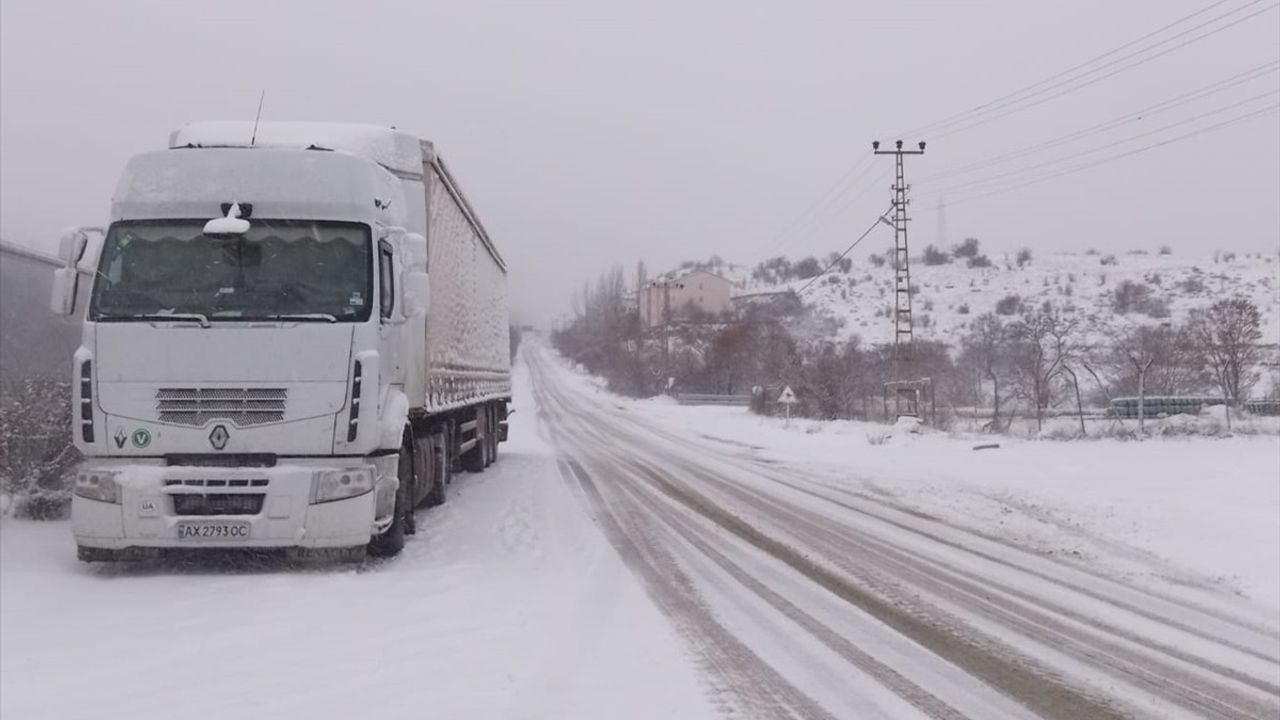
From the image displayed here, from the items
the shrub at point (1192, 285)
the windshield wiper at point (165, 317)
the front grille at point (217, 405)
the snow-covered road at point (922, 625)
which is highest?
the shrub at point (1192, 285)

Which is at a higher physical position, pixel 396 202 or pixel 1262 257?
A: pixel 1262 257

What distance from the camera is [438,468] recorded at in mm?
11094

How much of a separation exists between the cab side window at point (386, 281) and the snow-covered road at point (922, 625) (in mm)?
3172

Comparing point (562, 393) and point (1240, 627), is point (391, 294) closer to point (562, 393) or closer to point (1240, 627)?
point (1240, 627)

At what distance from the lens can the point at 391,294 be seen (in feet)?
25.6

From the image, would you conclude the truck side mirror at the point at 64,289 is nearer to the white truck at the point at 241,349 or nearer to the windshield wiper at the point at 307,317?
the white truck at the point at 241,349

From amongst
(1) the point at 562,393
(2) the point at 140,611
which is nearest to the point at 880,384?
(2) the point at 140,611

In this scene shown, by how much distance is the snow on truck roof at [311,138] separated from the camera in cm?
807

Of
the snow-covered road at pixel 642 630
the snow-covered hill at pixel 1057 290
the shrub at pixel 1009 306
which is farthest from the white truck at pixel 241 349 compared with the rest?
the shrub at pixel 1009 306

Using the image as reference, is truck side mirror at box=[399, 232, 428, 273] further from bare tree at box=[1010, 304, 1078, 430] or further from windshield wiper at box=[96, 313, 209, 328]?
bare tree at box=[1010, 304, 1078, 430]

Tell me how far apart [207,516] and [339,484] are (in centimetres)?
105

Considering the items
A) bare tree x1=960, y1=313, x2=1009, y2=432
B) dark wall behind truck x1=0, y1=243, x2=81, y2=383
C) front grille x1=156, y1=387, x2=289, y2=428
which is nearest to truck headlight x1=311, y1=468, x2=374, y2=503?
front grille x1=156, y1=387, x2=289, y2=428

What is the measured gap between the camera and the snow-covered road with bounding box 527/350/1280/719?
455cm

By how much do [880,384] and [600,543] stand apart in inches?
995
